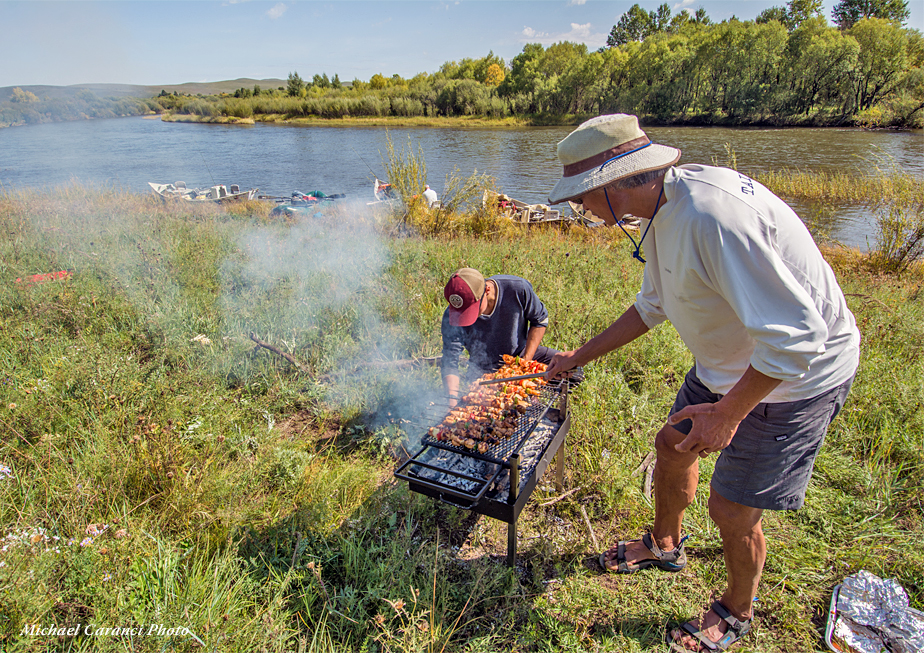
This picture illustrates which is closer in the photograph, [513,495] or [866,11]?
[513,495]

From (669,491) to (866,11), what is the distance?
97820 mm

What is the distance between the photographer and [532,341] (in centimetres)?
366

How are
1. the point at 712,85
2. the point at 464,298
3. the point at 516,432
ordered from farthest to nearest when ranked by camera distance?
1. the point at 712,85
2. the point at 464,298
3. the point at 516,432

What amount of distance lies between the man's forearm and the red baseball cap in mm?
599

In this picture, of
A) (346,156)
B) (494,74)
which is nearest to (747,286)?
(346,156)

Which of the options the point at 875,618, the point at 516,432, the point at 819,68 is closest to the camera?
the point at 875,618

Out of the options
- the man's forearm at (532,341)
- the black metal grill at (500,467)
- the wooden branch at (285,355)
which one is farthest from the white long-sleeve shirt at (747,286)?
the wooden branch at (285,355)

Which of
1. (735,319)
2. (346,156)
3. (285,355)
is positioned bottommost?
(285,355)

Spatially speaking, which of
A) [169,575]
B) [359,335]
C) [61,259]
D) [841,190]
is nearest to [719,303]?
[169,575]

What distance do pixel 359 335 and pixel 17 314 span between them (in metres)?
3.82

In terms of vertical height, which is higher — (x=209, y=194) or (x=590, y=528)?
(x=209, y=194)

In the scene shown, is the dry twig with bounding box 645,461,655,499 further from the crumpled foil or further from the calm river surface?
the calm river surface

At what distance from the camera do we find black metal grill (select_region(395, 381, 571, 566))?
228 centimetres

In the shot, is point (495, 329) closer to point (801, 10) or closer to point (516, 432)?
point (516, 432)
